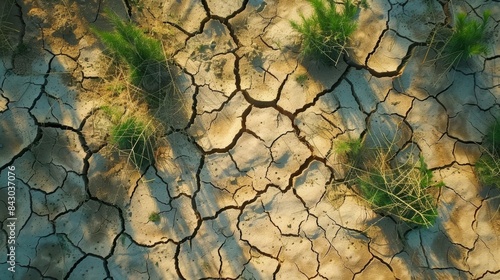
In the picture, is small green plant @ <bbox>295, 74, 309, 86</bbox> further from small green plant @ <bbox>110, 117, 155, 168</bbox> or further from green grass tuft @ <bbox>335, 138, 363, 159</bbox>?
small green plant @ <bbox>110, 117, 155, 168</bbox>

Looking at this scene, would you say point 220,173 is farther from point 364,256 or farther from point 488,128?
point 488,128

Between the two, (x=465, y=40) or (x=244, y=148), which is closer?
(x=465, y=40)

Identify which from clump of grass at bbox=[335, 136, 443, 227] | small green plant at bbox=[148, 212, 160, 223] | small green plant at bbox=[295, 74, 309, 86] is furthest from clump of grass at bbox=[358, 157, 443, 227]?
small green plant at bbox=[148, 212, 160, 223]

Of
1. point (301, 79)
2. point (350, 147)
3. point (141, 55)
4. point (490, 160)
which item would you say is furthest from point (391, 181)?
point (141, 55)

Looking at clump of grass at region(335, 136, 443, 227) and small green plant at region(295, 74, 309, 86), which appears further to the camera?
small green plant at region(295, 74, 309, 86)

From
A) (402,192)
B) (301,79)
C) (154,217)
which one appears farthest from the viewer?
(301,79)

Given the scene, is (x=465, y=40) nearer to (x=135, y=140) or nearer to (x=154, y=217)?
(x=135, y=140)
